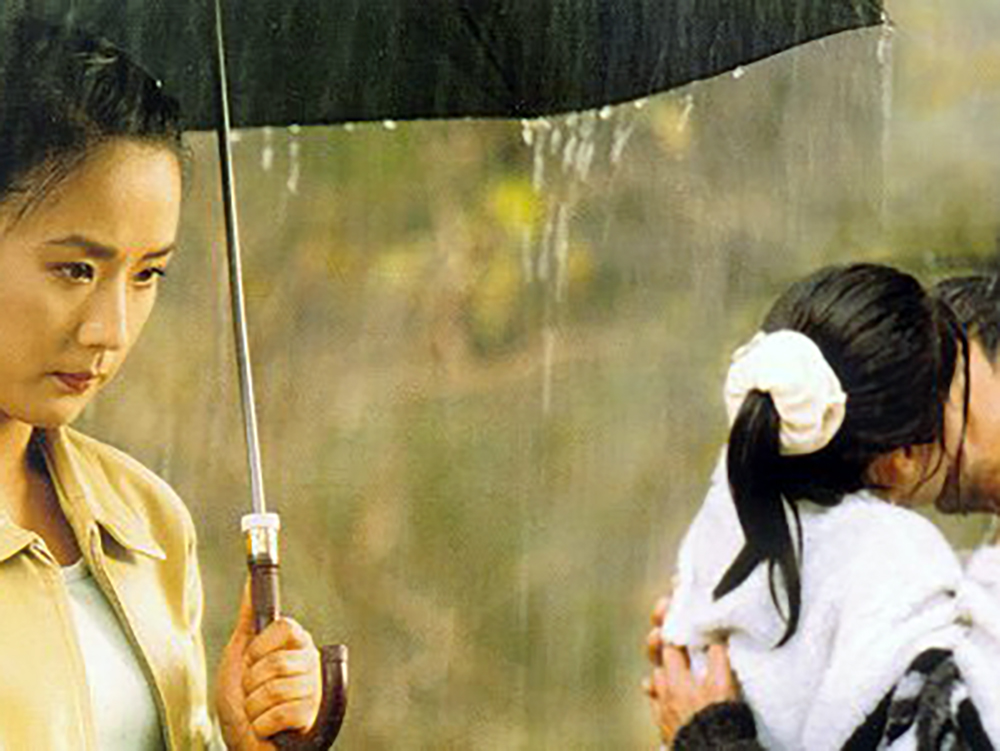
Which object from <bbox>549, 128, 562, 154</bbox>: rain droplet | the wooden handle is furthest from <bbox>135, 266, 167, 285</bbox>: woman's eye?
<bbox>549, 128, 562, 154</bbox>: rain droplet

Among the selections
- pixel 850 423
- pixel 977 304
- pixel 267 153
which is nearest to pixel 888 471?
pixel 850 423

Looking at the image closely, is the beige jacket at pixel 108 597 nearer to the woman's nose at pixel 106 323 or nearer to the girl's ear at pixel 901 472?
the woman's nose at pixel 106 323

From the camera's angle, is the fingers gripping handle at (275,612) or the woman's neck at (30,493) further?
the fingers gripping handle at (275,612)

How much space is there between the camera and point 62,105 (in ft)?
21.8

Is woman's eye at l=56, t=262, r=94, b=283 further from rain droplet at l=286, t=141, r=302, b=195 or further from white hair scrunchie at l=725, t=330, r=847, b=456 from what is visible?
white hair scrunchie at l=725, t=330, r=847, b=456

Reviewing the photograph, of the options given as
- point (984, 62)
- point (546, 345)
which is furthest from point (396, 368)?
point (984, 62)

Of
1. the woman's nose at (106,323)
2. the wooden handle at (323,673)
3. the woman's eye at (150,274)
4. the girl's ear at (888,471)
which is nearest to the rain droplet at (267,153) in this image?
the woman's eye at (150,274)

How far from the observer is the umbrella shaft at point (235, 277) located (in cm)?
679

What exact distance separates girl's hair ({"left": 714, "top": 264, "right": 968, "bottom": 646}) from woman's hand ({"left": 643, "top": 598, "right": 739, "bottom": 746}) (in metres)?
0.17

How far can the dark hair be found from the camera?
681 centimetres

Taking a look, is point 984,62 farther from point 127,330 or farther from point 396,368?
point 127,330

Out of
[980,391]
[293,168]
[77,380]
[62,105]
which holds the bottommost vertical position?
[980,391]

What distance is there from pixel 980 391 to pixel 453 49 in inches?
59.7

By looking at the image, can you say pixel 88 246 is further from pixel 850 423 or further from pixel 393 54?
pixel 850 423
